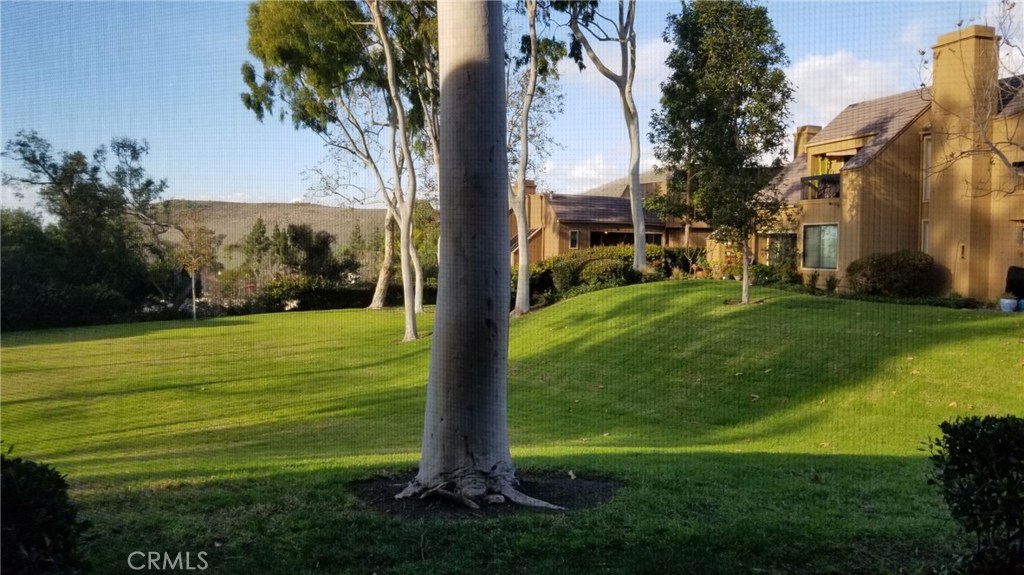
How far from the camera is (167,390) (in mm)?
10352

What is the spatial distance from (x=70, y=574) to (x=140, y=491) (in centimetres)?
180

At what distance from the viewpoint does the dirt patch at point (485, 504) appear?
11.6ft

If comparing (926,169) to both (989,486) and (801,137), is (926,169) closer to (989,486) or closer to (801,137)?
(801,137)

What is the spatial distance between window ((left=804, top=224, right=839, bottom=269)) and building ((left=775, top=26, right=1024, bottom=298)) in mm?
21

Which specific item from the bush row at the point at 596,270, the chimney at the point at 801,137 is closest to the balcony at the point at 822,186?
the bush row at the point at 596,270

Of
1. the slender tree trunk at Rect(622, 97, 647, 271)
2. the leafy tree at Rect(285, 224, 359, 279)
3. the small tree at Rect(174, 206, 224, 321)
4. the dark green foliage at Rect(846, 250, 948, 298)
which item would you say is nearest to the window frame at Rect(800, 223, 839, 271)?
the dark green foliage at Rect(846, 250, 948, 298)

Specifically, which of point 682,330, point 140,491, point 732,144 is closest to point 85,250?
point 140,491

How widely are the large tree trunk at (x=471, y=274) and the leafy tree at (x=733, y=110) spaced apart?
9092mm

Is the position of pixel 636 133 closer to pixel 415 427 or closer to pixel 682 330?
pixel 682 330

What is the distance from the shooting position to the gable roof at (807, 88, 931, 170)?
15.1 metres

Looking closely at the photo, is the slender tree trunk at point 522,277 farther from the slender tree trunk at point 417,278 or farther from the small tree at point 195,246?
the small tree at point 195,246

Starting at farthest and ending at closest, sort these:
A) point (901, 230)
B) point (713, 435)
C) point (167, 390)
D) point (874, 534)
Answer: point (901, 230) → point (167, 390) → point (713, 435) → point (874, 534)

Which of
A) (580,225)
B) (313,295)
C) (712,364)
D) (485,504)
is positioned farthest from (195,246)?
(580,225)

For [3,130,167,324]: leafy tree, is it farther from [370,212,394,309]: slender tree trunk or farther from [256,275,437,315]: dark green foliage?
[370,212,394,309]: slender tree trunk
